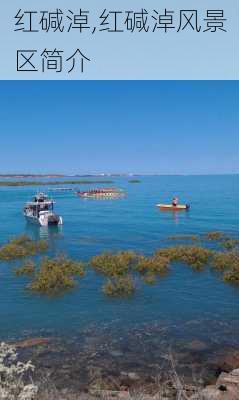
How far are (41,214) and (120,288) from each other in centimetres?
3537

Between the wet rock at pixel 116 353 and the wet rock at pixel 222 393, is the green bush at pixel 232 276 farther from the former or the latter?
the wet rock at pixel 222 393

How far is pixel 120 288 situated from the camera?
2459cm

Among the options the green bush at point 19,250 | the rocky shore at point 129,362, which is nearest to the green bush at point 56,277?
the green bush at point 19,250

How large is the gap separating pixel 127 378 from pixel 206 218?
176 ft

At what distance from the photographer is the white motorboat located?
56.9 meters

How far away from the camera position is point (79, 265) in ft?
98.3

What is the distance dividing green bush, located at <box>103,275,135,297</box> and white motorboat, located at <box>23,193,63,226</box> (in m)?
32.6

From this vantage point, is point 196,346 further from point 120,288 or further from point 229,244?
point 229,244

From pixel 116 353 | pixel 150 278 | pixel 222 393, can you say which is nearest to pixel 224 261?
pixel 150 278

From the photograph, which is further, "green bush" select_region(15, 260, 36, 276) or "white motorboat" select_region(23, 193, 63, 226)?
"white motorboat" select_region(23, 193, 63, 226)

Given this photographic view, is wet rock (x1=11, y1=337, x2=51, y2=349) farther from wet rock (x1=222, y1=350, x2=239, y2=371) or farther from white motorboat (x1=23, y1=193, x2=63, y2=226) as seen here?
white motorboat (x1=23, y1=193, x2=63, y2=226)

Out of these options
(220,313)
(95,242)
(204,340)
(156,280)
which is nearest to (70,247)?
(95,242)

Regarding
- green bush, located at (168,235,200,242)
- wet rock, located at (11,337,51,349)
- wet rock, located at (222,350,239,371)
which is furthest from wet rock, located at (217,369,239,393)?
green bush, located at (168,235,200,242)

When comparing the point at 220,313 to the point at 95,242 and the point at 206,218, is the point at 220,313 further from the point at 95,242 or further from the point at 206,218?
the point at 206,218
